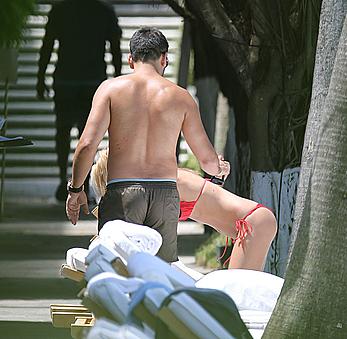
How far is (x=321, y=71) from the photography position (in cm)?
631

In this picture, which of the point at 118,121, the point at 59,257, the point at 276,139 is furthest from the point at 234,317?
the point at 59,257

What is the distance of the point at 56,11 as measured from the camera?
12281mm

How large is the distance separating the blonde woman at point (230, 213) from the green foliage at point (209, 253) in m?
2.97

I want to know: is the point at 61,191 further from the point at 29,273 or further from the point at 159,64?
the point at 159,64

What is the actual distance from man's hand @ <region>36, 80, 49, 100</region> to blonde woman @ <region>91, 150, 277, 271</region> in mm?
6130

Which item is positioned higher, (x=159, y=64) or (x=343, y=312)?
(x=159, y=64)

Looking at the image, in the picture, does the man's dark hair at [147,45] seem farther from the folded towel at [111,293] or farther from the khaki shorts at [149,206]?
the folded towel at [111,293]

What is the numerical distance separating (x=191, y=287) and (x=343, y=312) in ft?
3.16

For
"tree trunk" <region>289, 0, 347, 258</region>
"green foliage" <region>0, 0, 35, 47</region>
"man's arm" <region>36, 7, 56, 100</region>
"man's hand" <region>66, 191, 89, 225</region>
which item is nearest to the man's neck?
"man's hand" <region>66, 191, 89, 225</region>

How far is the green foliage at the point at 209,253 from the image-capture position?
A: 982 cm

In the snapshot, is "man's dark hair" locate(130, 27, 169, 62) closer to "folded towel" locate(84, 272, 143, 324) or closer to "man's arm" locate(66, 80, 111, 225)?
"man's arm" locate(66, 80, 111, 225)

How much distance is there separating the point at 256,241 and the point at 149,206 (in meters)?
0.69

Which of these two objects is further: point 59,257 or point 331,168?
point 59,257

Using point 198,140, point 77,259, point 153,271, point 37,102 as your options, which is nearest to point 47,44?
point 37,102
